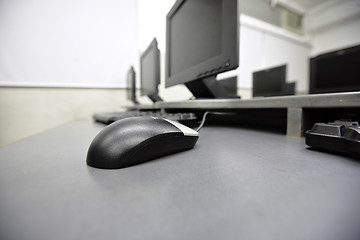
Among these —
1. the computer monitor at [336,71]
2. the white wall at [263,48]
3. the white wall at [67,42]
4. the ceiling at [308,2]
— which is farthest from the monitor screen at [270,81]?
the ceiling at [308,2]

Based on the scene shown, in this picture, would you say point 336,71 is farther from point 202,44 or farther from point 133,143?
point 133,143

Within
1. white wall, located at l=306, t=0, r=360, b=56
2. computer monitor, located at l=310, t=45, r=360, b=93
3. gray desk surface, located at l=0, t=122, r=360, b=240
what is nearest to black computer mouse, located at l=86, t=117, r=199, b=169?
gray desk surface, located at l=0, t=122, r=360, b=240

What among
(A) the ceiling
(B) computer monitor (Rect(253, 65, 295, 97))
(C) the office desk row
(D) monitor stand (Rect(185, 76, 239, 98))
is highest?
(A) the ceiling

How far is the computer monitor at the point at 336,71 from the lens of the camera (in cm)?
158

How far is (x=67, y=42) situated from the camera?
5.26 ft

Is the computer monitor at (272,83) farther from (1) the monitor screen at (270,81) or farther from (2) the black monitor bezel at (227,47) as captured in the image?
(2) the black monitor bezel at (227,47)

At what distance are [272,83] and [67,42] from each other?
229 cm

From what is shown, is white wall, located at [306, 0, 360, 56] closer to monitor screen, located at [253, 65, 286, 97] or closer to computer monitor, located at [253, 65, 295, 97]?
computer monitor, located at [253, 65, 295, 97]

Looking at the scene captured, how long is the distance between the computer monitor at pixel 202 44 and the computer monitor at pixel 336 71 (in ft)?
5.56

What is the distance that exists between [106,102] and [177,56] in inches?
47.8

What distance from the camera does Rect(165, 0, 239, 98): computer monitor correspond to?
0.49 meters

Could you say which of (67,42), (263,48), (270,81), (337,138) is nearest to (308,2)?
(263,48)

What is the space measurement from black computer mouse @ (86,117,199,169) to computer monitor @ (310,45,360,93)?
83.2 inches

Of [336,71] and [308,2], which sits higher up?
[308,2]
